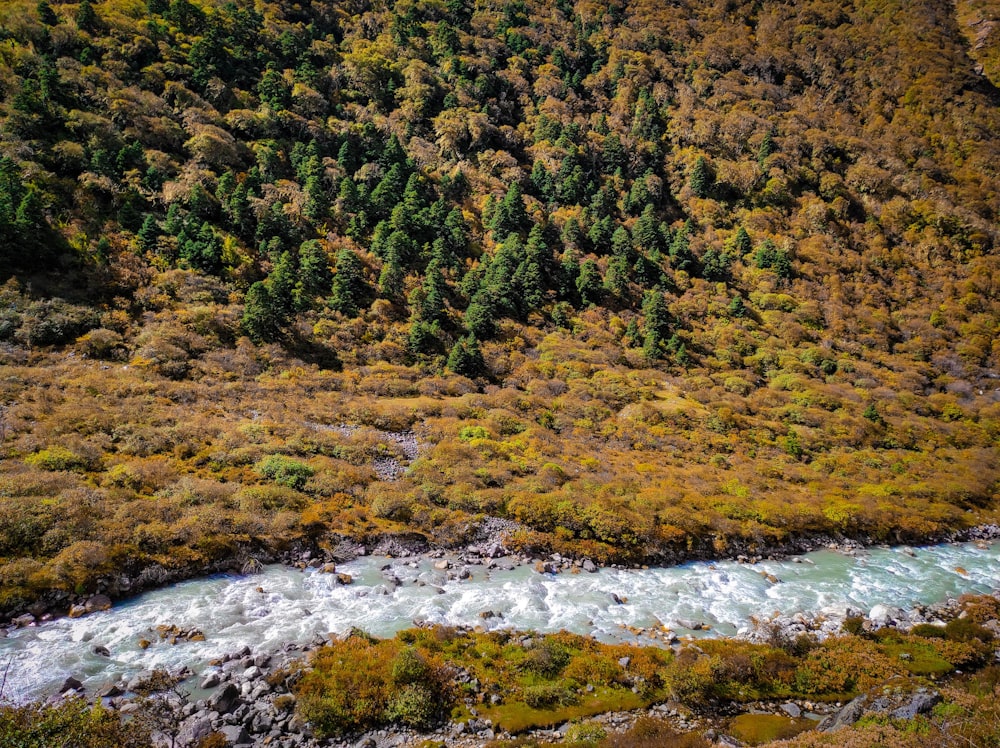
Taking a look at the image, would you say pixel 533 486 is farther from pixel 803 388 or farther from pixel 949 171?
pixel 949 171

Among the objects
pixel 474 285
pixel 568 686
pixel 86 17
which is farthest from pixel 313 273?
pixel 86 17

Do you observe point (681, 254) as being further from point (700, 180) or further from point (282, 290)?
point (282, 290)

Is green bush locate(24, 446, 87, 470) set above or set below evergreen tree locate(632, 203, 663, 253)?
below

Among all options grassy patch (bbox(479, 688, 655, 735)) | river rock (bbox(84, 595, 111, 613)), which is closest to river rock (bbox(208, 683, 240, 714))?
grassy patch (bbox(479, 688, 655, 735))

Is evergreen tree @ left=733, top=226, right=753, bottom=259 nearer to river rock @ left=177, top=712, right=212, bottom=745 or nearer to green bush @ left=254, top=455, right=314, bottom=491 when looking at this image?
green bush @ left=254, top=455, right=314, bottom=491

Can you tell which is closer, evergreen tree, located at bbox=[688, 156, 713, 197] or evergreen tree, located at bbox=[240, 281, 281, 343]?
evergreen tree, located at bbox=[240, 281, 281, 343]

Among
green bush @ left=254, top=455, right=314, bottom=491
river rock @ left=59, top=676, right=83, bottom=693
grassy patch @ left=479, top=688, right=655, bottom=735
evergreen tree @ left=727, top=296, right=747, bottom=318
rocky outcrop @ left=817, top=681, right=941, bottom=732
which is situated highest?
evergreen tree @ left=727, top=296, right=747, bottom=318

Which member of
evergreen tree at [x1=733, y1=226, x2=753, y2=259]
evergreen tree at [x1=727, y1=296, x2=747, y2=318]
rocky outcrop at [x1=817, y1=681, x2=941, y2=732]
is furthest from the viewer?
evergreen tree at [x1=733, y1=226, x2=753, y2=259]

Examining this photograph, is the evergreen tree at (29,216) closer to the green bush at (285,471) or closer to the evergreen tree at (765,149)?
the green bush at (285,471)
